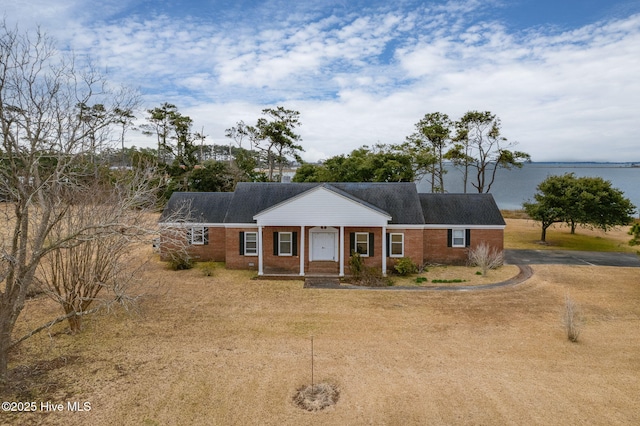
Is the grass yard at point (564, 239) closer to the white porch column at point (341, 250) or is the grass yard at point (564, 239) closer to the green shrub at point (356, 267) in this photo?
the green shrub at point (356, 267)

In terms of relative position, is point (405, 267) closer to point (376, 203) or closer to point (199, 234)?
point (376, 203)

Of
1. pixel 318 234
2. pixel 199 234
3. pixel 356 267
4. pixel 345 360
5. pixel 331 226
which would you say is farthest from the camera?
pixel 199 234

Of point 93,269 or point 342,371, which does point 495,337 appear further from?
point 93,269

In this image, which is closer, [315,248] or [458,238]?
[315,248]

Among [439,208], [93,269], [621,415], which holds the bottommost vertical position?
[621,415]

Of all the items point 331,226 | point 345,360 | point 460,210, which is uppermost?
point 460,210

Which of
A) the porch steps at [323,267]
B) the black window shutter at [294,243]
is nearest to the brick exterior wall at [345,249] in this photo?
the black window shutter at [294,243]

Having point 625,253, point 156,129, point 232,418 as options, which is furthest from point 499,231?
point 156,129

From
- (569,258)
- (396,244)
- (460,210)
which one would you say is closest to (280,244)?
(396,244)
